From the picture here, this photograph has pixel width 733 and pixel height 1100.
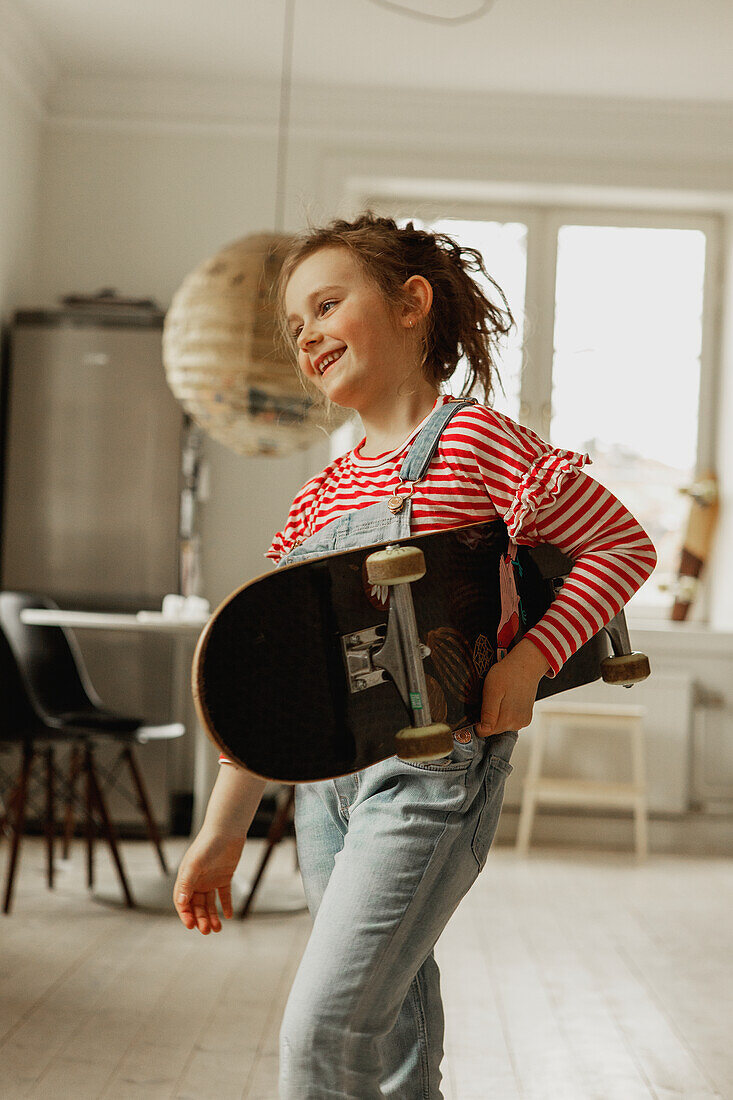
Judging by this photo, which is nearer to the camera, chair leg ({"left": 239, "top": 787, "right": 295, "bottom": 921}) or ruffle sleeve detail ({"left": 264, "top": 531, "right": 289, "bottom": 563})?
ruffle sleeve detail ({"left": 264, "top": 531, "right": 289, "bottom": 563})

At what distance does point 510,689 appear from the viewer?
0.96m

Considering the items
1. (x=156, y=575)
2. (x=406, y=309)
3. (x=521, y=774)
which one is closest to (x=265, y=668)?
(x=406, y=309)

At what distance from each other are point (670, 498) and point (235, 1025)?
320 centimetres

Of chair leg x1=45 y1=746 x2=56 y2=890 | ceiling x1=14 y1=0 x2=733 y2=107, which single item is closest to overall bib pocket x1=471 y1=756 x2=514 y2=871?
chair leg x1=45 y1=746 x2=56 y2=890

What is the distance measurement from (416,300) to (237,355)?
67.4 inches

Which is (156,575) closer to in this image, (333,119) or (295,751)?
(333,119)

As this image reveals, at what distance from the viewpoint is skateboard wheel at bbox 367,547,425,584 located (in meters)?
0.87

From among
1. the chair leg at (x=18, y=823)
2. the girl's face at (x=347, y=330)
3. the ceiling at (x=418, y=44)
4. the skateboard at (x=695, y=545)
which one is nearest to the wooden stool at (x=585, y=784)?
the skateboard at (x=695, y=545)

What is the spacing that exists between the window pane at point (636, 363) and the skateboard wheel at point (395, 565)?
3.99 metres

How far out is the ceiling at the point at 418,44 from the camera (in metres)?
3.74

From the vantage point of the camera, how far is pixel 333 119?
14.7ft

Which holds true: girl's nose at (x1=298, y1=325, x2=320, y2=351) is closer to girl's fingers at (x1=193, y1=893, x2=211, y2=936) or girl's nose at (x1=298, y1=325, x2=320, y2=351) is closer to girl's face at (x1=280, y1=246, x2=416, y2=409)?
girl's face at (x1=280, y1=246, x2=416, y2=409)

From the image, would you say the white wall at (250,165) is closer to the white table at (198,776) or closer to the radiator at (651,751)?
the radiator at (651,751)

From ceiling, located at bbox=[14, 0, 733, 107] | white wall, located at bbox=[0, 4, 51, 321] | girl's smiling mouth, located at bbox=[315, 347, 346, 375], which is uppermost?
ceiling, located at bbox=[14, 0, 733, 107]
